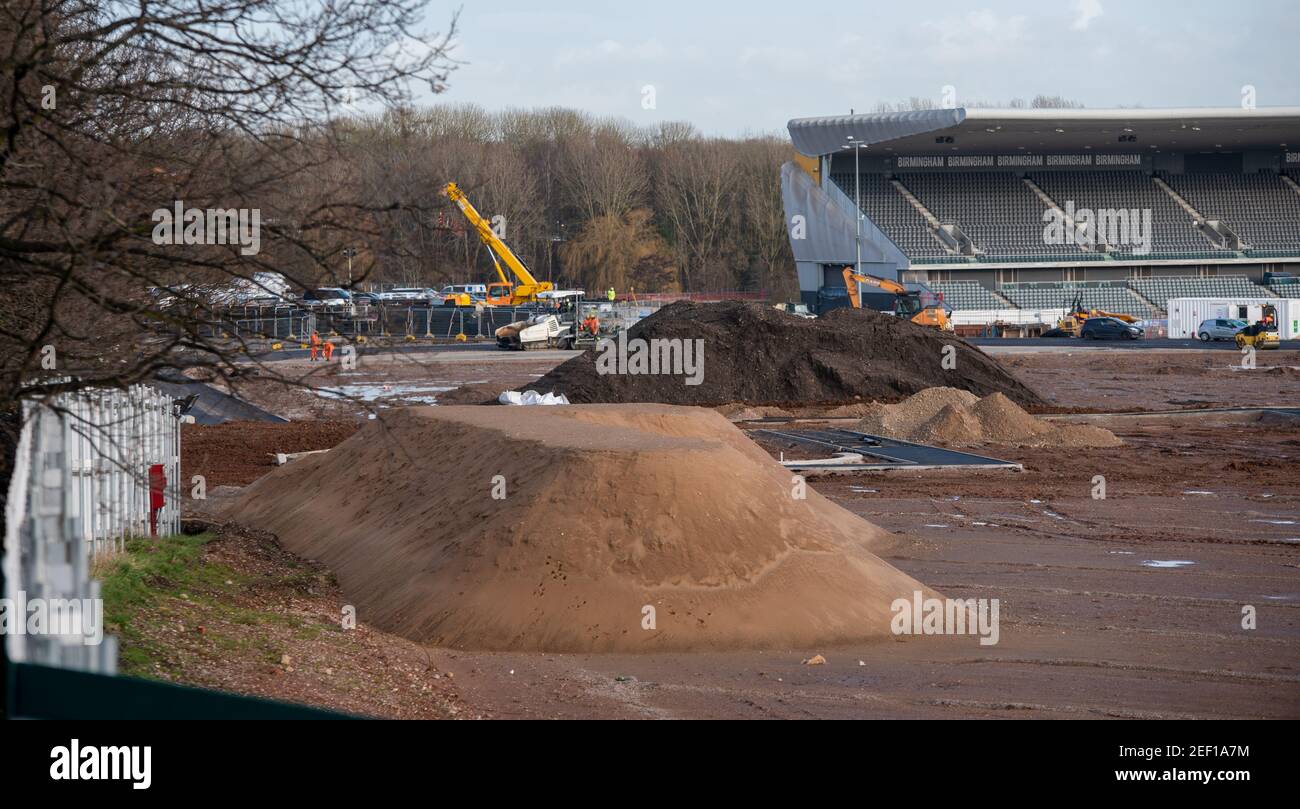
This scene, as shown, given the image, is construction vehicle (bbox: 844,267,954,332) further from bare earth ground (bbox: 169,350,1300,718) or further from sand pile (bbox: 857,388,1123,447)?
bare earth ground (bbox: 169,350,1300,718)

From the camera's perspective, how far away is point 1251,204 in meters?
78.7

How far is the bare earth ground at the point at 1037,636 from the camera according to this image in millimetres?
9078

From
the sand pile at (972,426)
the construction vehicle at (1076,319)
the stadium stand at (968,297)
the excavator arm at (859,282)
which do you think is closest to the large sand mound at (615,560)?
the sand pile at (972,426)

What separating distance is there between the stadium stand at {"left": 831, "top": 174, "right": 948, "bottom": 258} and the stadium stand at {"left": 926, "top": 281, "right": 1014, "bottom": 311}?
1995 millimetres

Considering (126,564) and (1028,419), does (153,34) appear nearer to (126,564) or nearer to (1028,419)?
(126,564)

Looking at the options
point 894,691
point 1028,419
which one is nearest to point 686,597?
point 894,691

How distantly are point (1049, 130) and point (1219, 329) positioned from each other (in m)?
14.7

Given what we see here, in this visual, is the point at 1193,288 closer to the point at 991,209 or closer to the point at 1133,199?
the point at 1133,199

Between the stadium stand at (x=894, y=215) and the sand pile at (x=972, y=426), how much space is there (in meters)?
46.7

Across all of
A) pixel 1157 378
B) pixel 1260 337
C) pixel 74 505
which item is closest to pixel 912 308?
pixel 1260 337

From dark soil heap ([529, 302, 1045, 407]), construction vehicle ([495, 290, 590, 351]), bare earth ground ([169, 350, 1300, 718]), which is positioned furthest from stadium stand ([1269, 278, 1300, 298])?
bare earth ground ([169, 350, 1300, 718])

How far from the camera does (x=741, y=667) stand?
1030cm

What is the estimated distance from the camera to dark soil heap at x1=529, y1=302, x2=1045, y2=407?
33594 mm
